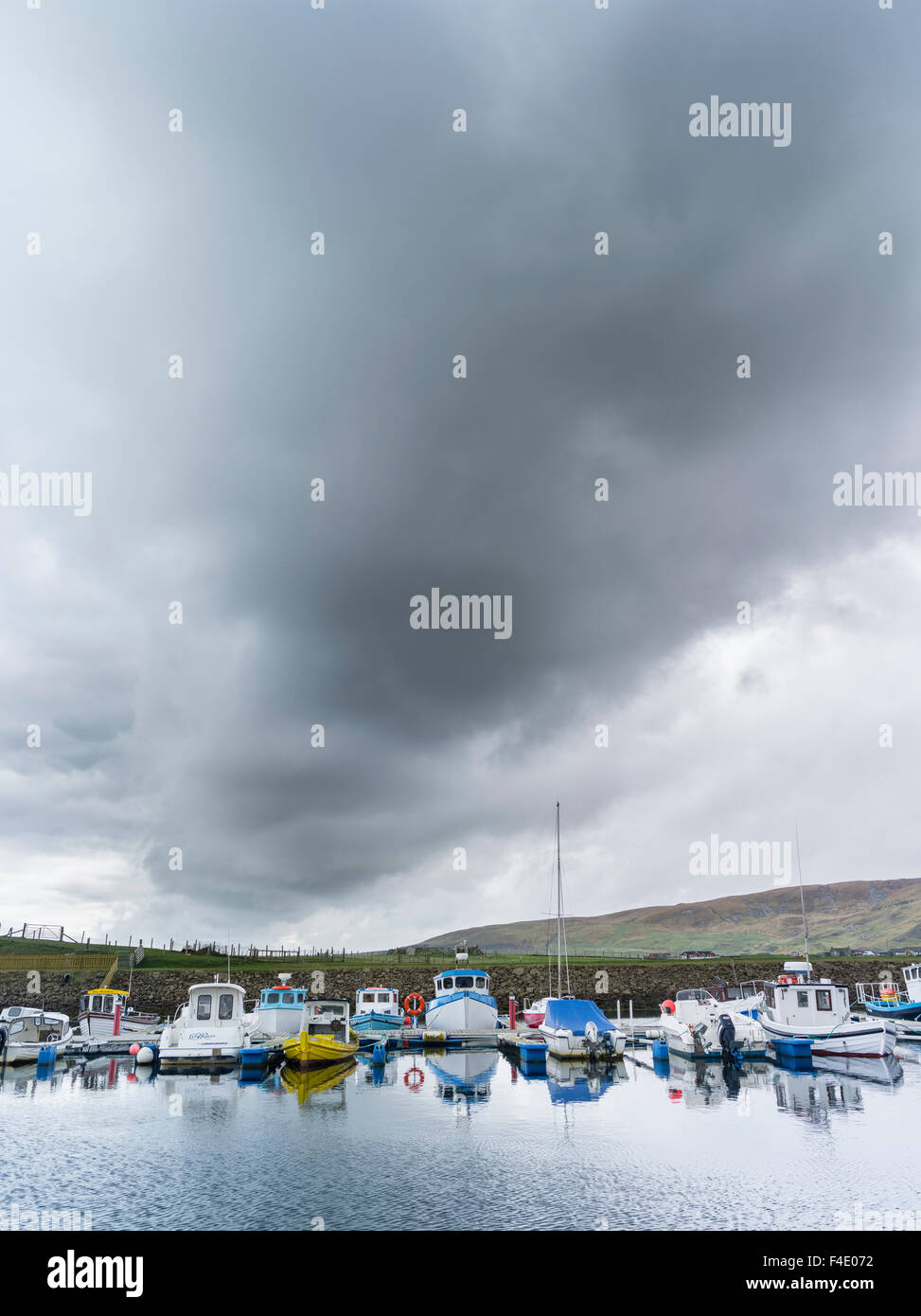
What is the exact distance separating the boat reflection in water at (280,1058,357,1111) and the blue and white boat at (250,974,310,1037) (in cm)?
242

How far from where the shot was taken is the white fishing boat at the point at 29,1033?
4475 cm

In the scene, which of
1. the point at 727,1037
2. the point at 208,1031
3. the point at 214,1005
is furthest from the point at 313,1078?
the point at 727,1037

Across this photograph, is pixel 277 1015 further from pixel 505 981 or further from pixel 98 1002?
pixel 505 981

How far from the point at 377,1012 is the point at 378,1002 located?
176 cm

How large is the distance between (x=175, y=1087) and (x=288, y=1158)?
55.2 ft

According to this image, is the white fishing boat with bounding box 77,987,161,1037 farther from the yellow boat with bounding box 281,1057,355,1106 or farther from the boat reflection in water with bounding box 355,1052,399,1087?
the boat reflection in water with bounding box 355,1052,399,1087

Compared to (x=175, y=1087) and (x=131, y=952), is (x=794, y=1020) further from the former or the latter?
(x=131, y=952)

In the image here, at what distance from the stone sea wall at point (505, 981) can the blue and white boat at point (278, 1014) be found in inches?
1027

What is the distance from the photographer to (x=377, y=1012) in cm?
5159

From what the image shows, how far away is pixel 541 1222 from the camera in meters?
16.6

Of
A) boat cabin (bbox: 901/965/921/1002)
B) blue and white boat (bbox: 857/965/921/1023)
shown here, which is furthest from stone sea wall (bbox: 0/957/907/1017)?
boat cabin (bbox: 901/965/921/1002)

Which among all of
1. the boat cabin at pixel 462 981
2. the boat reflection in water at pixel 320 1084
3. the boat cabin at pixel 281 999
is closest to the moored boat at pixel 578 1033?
the boat cabin at pixel 462 981

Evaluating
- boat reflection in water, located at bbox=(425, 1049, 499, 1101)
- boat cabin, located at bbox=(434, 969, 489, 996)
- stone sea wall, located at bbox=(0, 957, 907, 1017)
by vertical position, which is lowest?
stone sea wall, located at bbox=(0, 957, 907, 1017)

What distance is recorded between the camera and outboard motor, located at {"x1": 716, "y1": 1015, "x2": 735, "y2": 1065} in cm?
4166
